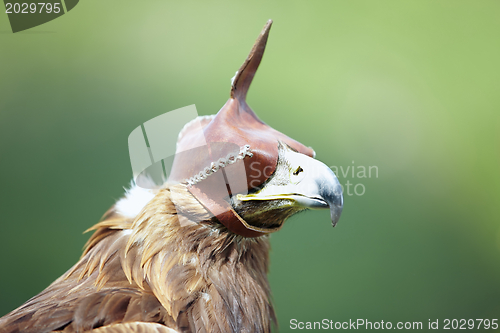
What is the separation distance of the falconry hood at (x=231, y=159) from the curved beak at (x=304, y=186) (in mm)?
38

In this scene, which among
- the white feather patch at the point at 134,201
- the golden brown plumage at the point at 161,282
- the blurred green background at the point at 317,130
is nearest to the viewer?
the golden brown plumage at the point at 161,282

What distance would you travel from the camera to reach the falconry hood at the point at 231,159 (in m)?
1.38

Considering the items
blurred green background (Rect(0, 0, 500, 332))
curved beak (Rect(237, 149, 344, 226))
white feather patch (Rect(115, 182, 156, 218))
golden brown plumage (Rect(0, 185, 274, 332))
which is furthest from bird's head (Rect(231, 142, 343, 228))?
blurred green background (Rect(0, 0, 500, 332))

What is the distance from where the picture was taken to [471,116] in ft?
13.6

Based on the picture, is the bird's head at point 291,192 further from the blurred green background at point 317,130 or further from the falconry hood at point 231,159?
the blurred green background at point 317,130

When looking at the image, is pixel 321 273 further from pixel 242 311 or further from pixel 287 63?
pixel 242 311

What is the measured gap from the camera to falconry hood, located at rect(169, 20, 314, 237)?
1377mm

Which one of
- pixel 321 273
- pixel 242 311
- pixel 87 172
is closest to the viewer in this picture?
pixel 242 311

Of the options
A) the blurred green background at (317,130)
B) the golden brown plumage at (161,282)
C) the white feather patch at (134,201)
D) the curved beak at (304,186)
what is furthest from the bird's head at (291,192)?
the blurred green background at (317,130)

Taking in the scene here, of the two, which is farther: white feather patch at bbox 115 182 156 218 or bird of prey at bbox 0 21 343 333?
white feather patch at bbox 115 182 156 218

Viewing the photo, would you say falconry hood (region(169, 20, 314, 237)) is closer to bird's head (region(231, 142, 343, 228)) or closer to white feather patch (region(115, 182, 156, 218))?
bird's head (region(231, 142, 343, 228))

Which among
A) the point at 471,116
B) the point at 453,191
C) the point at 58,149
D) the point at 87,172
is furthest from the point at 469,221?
the point at 58,149

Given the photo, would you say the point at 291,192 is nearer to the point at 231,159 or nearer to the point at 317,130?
the point at 231,159

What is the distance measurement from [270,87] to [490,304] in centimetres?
306
